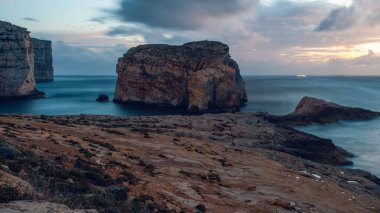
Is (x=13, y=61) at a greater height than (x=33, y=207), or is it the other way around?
(x=13, y=61)

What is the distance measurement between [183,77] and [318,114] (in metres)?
40.5

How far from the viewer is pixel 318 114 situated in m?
91.4

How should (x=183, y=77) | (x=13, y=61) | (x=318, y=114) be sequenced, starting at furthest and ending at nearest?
(x=13, y=61), (x=183, y=77), (x=318, y=114)

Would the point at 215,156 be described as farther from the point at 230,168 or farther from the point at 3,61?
the point at 3,61

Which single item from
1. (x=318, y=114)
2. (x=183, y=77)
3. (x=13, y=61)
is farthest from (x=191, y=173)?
(x=13, y=61)

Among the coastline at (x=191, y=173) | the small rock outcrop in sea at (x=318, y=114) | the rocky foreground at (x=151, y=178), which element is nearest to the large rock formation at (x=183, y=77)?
the small rock outcrop in sea at (x=318, y=114)

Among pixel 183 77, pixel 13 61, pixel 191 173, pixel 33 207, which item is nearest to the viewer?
pixel 33 207

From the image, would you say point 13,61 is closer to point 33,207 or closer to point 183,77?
point 183,77

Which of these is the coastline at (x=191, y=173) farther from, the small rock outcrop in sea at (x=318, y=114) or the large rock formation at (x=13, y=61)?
the large rock formation at (x=13, y=61)

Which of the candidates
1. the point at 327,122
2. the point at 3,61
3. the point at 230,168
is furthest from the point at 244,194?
the point at 3,61

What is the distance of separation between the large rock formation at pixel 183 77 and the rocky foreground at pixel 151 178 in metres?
A: 60.1

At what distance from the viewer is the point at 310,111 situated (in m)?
91.4

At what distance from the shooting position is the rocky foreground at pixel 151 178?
15711mm

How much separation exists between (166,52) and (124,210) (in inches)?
4104
